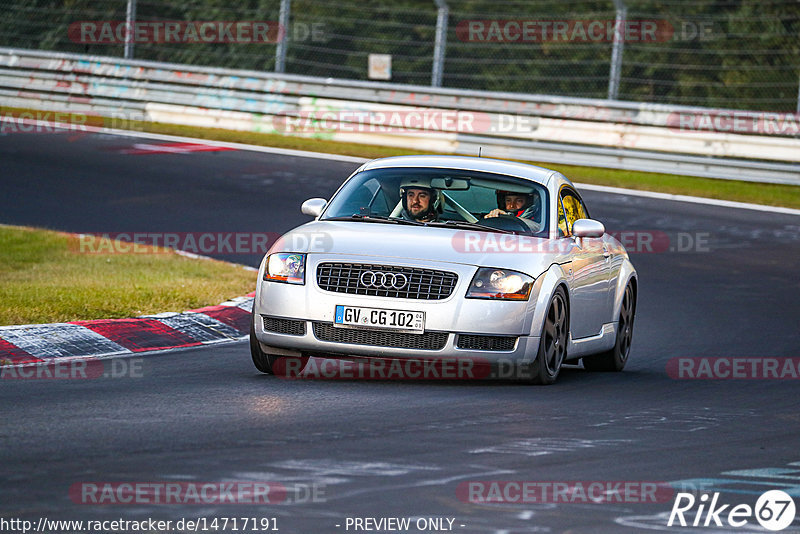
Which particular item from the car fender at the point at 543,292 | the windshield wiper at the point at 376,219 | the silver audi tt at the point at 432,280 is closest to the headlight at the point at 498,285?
the silver audi tt at the point at 432,280

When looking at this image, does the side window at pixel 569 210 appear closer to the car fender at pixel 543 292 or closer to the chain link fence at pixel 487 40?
the car fender at pixel 543 292

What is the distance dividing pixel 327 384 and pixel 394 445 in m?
2.12

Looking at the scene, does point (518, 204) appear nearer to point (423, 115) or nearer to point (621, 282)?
point (621, 282)

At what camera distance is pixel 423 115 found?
2347cm

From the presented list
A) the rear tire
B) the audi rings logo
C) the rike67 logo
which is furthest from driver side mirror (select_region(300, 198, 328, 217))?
the rike67 logo

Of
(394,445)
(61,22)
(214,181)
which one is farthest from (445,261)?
(61,22)

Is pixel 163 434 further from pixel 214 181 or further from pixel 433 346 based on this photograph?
pixel 214 181

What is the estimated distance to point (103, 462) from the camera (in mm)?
6082

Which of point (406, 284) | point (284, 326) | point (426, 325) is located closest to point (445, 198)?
point (406, 284)

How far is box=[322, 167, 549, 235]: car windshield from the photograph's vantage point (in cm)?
980

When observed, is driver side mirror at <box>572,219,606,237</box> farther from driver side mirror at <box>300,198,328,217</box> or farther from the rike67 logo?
the rike67 logo

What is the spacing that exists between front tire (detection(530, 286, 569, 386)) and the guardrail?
39.7 feet

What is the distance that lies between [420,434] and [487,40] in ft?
80.8

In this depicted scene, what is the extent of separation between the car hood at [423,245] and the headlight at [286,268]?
0.05 meters
